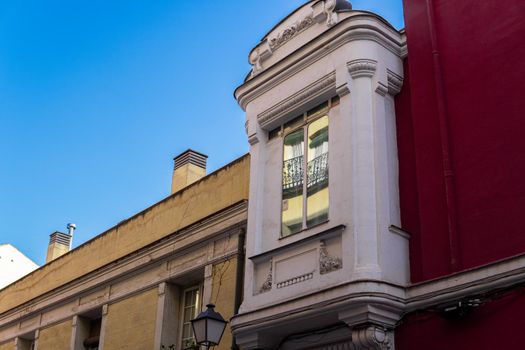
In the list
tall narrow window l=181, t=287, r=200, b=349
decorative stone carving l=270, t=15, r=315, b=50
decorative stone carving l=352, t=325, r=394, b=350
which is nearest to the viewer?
decorative stone carving l=352, t=325, r=394, b=350

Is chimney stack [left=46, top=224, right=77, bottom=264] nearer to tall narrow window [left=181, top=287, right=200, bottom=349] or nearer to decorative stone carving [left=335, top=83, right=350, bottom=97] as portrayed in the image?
tall narrow window [left=181, top=287, right=200, bottom=349]

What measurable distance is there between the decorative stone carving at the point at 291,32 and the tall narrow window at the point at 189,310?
17.2ft

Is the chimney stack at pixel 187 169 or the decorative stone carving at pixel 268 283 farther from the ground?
the chimney stack at pixel 187 169

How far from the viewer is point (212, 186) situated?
15.4 m

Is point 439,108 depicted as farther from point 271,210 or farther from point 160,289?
point 160,289

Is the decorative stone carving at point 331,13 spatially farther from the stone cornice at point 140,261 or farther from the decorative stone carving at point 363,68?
the stone cornice at point 140,261

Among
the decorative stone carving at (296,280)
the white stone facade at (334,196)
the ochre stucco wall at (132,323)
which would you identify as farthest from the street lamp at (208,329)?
the ochre stucco wall at (132,323)

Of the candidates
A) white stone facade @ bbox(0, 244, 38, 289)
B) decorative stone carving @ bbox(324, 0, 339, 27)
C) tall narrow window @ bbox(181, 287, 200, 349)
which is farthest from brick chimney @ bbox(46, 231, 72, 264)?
decorative stone carving @ bbox(324, 0, 339, 27)

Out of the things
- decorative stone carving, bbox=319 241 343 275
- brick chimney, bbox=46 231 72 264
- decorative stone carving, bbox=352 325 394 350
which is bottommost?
decorative stone carving, bbox=352 325 394 350

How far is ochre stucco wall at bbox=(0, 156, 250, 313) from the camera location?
14891 mm

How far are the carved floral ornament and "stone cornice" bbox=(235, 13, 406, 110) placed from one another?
363 millimetres

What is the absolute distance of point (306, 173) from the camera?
468 inches

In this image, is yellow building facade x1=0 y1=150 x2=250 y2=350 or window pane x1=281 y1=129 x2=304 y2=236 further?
yellow building facade x1=0 y1=150 x2=250 y2=350

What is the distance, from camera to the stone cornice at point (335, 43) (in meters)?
11.5
